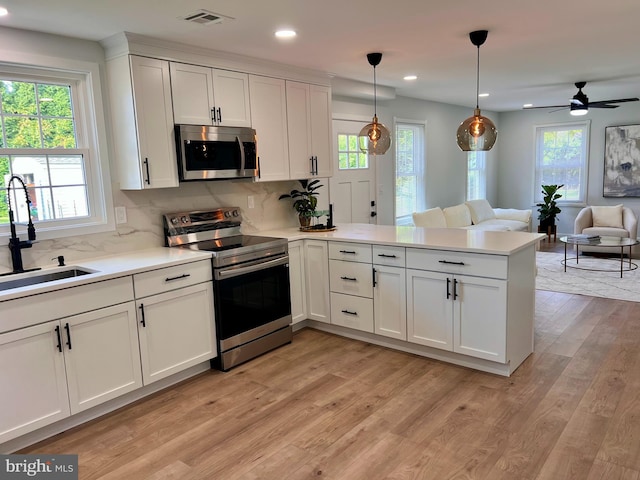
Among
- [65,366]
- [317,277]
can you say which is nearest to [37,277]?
[65,366]

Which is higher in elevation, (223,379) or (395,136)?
(395,136)

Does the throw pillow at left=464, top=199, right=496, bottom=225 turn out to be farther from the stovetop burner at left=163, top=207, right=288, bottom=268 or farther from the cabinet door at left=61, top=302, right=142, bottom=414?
the cabinet door at left=61, top=302, right=142, bottom=414

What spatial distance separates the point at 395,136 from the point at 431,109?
3.59ft

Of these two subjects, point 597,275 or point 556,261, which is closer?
point 597,275

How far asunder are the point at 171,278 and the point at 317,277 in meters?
1.41

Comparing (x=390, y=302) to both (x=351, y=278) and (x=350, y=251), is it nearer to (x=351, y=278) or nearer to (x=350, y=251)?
(x=351, y=278)

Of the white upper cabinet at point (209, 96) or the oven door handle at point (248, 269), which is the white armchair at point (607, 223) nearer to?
the oven door handle at point (248, 269)

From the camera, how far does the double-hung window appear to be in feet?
21.4

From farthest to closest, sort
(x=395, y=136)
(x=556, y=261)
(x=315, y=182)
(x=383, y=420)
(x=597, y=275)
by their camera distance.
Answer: (x=556, y=261)
(x=395, y=136)
(x=597, y=275)
(x=315, y=182)
(x=383, y=420)

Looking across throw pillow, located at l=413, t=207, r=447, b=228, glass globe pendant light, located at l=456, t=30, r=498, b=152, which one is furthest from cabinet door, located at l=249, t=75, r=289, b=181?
throw pillow, located at l=413, t=207, r=447, b=228

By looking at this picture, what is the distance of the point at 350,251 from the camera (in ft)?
12.7

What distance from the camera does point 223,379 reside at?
331 cm

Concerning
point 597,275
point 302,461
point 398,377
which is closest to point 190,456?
point 302,461

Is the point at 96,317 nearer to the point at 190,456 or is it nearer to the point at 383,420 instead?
the point at 190,456
